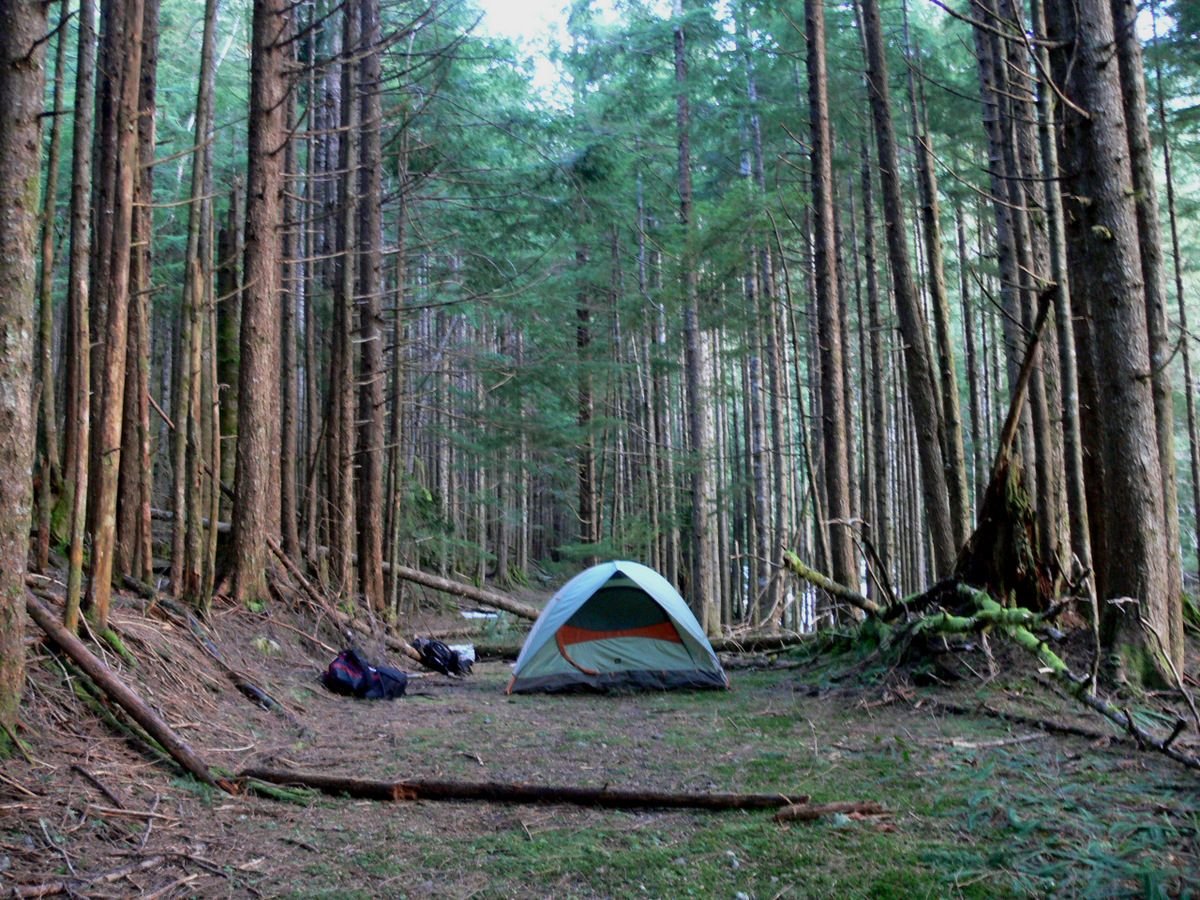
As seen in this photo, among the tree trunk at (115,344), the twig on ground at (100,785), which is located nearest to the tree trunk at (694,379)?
the tree trunk at (115,344)

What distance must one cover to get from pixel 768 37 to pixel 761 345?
20.0ft

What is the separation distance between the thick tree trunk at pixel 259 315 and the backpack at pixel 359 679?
1181 mm

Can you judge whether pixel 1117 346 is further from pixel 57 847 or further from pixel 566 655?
pixel 57 847

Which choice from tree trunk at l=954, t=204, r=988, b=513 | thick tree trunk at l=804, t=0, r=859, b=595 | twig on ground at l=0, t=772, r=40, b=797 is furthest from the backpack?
tree trunk at l=954, t=204, r=988, b=513

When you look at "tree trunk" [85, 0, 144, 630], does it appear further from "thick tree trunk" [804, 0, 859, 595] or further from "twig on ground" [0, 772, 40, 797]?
"thick tree trunk" [804, 0, 859, 595]

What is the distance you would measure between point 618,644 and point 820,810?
5987 millimetres

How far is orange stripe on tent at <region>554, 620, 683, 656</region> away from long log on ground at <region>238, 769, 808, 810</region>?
501 cm

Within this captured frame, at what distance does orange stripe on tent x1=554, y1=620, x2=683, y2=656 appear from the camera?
32.9 feet

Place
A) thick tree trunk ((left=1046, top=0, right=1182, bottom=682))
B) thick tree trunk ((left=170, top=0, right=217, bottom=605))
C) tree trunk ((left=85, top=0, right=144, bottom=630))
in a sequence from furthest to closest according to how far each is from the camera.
Answer: thick tree trunk ((left=170, top=0, right=217, bottom=605))
thick tree trunk ((left=1046, top=0, right=1182, bottom=682))
tree trunk ((left=85, top=0, right=144, bottom=630))

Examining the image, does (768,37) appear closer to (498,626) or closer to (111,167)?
(498,626)

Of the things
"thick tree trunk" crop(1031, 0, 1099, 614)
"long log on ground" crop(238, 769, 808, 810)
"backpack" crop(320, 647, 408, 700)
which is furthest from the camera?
"backpack" crop(320, 647, 408, 700)

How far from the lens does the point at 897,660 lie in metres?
7.69

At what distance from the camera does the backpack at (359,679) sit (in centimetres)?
870

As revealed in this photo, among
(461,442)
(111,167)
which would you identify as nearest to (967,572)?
(111,167)
